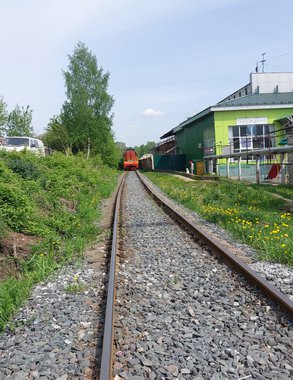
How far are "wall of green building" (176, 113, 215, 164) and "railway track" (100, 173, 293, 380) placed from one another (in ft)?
95.1

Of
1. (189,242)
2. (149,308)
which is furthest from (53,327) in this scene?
(189,242)

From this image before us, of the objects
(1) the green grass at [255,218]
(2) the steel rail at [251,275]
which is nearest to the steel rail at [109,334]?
(2) the steel rail at [251,275]

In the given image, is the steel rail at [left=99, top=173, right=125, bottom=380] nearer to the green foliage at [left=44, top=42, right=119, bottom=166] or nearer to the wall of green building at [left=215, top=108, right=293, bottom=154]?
the wall of green building at [left=215, top=108, right=293, bottom=154]

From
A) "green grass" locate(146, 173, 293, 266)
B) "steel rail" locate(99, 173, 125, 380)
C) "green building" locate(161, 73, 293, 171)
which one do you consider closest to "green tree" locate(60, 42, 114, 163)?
"green building" locate(161, 73, 293, 171)

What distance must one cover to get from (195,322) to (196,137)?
37.3 m

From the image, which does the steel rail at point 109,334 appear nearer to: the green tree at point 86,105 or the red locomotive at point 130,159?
the green tree at point 86,105

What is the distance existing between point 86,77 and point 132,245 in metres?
40.4

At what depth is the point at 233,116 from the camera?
3350 cm

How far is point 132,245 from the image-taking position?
828 cm

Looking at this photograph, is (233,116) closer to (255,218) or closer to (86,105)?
(86,105)

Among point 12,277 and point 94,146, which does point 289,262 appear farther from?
point 94,146

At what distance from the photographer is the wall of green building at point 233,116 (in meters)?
33.4

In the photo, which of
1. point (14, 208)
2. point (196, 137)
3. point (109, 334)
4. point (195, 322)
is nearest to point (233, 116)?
point (196, 137)

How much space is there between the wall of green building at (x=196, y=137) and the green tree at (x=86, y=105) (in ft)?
28.7
